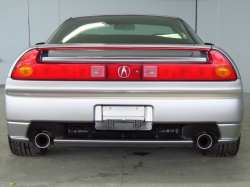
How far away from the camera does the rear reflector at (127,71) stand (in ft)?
7.32

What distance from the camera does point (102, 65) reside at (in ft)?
7.33

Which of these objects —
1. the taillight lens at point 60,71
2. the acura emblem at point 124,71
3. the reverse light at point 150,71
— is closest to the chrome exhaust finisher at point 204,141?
the reverse light at point 150,71

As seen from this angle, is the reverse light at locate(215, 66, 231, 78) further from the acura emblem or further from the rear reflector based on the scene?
the acura emblem

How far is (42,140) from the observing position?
2395mm

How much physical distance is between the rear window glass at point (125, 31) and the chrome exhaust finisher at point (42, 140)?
87cm

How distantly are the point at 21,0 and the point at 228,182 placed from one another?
786 centimetres

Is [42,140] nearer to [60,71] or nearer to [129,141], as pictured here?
[60,71]

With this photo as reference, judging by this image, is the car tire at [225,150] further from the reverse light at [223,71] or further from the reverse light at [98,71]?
the reverse light at [98,71]

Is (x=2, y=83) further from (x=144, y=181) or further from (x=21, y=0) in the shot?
(x=144, y=181)

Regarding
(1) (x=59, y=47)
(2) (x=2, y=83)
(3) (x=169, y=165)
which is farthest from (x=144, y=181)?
(2) (x=2, y=83)

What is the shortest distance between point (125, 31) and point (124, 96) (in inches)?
40.4

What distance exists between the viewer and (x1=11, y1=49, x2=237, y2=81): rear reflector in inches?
87.9

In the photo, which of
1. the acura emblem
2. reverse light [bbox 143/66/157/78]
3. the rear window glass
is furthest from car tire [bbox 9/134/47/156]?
reverse light [bbox 143/66/157/78]

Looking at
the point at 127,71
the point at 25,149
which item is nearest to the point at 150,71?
the point at 127,71
